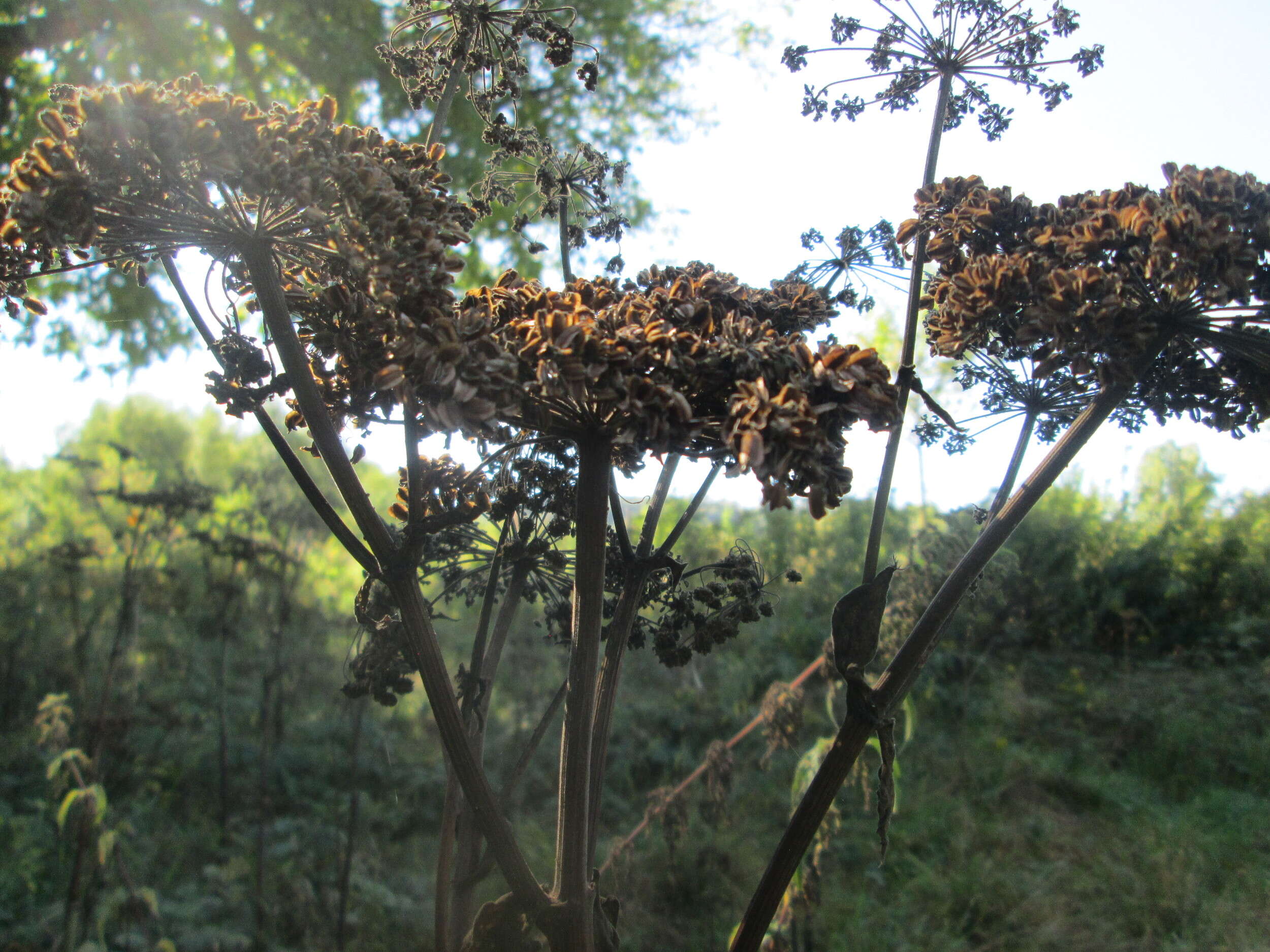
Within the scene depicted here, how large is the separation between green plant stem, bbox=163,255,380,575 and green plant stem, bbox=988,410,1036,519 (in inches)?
51.7

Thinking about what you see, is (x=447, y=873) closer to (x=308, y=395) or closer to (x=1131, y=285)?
(x=308, y=395)

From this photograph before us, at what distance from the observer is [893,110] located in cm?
240

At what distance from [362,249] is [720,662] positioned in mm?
11172

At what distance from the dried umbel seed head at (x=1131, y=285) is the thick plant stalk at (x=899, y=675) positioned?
188mm

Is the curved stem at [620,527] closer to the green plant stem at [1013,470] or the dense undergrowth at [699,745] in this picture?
the green plant stem at [1013,470]

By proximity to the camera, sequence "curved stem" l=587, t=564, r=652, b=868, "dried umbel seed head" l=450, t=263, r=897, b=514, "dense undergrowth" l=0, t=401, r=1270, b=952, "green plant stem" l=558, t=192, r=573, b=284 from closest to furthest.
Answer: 1. "dried umbel seed head" l=450, t=263, r=897, b=514
2. "curved stem" l=587, t=564, r=652, b=868
3. "green plant stem" l=558, t=192, r=573, b=284
4. "dense undergrowth" l=0, t=401, r=1270, b=952

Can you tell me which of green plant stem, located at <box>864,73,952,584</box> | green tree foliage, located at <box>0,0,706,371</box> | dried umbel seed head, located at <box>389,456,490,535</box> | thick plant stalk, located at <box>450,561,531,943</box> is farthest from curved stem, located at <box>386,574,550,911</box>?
green tree foliage, located at <box>0,0,706,371</box>

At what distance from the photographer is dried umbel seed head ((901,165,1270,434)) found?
1.43m

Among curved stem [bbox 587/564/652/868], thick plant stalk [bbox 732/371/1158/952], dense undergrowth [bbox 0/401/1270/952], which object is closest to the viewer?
thick plant stalk [bbox 732/371/1158/952]

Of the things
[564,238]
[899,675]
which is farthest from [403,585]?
[564,238]

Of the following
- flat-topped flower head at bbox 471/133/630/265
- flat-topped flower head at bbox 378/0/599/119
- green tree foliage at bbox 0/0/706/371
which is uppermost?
green tree foliage at bbox 0/0/706/371

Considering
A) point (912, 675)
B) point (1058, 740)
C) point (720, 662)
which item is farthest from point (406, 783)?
point (912, 675)

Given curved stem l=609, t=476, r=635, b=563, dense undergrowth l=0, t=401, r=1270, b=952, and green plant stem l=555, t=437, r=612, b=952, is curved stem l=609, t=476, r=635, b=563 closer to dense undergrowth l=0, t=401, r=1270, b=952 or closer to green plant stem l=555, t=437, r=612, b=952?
green plant stem l=555, t=437, r=612, b=952

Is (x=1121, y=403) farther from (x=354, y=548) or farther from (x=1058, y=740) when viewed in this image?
(x=1058, y=740)
